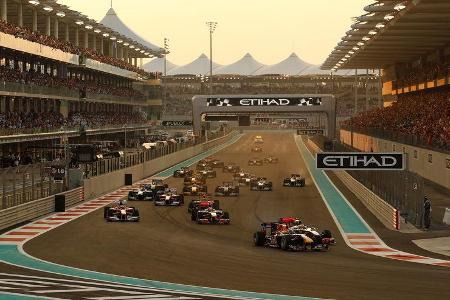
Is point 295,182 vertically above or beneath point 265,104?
beneath

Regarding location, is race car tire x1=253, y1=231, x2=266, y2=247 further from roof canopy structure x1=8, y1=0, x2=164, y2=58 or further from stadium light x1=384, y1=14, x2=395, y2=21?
roof canopy structure x1=8, y1=0, x2=164, y2=58

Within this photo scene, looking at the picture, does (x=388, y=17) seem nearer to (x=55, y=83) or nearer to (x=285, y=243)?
(x=285, y=243)

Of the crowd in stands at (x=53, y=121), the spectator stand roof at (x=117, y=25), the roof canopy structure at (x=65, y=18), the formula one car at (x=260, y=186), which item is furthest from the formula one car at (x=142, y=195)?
the spectator stand roof at (x=117, y=25)

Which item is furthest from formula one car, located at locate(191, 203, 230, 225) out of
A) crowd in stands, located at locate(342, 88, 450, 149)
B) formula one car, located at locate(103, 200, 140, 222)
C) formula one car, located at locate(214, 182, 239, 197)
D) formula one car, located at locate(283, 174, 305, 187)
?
formula one car, located at locate(283, 174, 305, 187)

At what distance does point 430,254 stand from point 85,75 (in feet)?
270

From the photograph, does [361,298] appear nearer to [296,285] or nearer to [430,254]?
[296,285]

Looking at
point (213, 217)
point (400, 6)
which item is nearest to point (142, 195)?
point (213, 217)

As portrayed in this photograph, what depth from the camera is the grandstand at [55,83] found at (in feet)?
217

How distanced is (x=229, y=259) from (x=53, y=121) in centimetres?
5190

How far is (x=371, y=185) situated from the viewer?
44562mm

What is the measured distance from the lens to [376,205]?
4038 cm

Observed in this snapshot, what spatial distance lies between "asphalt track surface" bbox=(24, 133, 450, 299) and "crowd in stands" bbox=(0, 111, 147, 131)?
87.0 ft

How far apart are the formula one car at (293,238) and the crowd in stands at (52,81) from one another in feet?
125

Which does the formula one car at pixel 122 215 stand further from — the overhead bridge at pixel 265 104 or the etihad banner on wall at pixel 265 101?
the etihad banner on wall at pixel 265 101
